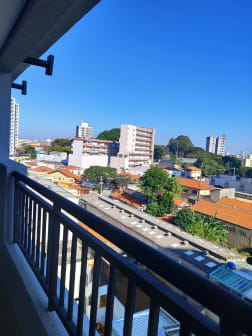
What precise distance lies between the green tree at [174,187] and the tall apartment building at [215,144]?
1284 inches

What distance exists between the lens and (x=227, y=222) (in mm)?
13867

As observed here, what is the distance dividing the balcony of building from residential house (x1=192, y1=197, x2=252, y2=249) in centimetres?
1286

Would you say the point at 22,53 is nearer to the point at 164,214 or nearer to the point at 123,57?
the point at 164,214

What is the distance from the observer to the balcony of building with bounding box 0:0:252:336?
13.5 inches

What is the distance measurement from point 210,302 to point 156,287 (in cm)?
13

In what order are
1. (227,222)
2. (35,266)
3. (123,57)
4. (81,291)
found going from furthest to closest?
1. (123,57)
2. (227,222)
3. (35,266)
4. (81,291)

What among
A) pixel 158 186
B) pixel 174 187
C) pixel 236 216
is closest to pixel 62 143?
pixel 158 186

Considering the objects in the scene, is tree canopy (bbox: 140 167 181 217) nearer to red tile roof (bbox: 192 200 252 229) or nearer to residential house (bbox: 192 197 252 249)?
residential house (bbox: 192 197 252 249)

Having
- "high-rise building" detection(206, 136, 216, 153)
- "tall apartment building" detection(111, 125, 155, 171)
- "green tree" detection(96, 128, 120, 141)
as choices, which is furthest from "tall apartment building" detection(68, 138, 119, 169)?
"high-rise building" detection(206, 136, 216, 153)

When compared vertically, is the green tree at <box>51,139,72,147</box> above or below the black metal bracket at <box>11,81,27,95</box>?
below

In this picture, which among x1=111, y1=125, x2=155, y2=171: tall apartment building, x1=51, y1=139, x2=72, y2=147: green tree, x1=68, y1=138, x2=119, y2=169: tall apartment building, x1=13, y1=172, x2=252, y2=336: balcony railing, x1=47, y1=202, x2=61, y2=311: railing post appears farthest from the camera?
x1=51, y1=139, x2=72, y2=147: green tree

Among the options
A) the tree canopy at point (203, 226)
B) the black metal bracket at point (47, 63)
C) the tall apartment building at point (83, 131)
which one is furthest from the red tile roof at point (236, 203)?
the tall apartment building at point (83, 131)

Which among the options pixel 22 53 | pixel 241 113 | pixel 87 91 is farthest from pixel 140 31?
pixel 22 53

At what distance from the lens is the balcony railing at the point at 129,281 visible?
29 centimetres
